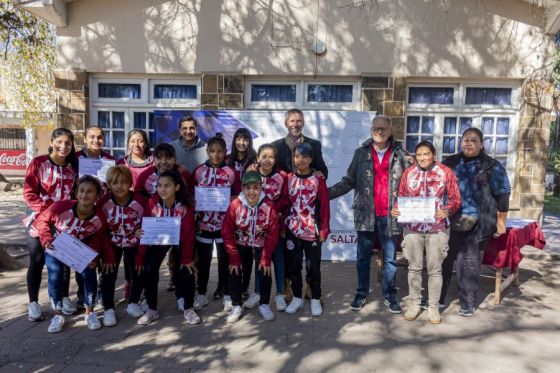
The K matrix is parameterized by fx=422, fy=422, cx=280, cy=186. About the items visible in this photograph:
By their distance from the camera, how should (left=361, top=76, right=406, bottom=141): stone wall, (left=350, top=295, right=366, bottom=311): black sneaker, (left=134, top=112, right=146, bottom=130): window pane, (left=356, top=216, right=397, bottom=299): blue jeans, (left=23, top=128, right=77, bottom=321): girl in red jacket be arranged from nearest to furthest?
(left=23, top=128, right=77, bottom=321): girl in red jacket
(left=356, top=216, right=397, bottom=299): blue jeans
(left=350, top=295, right=366, bottom=311): black sneaker
(left=361, top=76, right=406, bottom=141): stone wall
(left=134, top=112, right=146, bottom=130): window pane

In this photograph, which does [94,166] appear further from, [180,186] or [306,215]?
[306,215]

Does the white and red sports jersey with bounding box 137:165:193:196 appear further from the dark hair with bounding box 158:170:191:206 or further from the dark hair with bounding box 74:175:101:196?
the dark hair with bounding box 74:175:101:196

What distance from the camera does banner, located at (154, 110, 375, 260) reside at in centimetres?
612

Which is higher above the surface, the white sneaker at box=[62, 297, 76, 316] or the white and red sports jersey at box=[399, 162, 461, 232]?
the white and red sports jersey at box=[399, 162, 461, 232]

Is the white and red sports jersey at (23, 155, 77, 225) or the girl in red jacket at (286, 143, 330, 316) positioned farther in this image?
the girl in red jacket at (286, 143, 330, 316)

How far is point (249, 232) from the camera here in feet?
13.0

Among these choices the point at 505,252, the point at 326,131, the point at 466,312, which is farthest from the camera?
the point at 326,131

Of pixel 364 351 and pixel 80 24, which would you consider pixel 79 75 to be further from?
pixel 364 351

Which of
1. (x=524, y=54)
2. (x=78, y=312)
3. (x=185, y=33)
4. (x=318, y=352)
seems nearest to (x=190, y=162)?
(x=78, y=312)

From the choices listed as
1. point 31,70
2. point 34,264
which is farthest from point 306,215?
point 31,70

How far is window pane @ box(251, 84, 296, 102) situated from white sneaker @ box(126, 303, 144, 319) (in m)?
4.53

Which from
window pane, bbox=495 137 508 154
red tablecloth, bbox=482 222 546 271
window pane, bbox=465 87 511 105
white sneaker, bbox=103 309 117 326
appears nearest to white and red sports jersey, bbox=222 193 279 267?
white sneaker, bbox=103 309 117 326

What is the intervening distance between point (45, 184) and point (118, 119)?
13.3 feet

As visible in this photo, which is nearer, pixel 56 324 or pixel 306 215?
pixel 56 324
